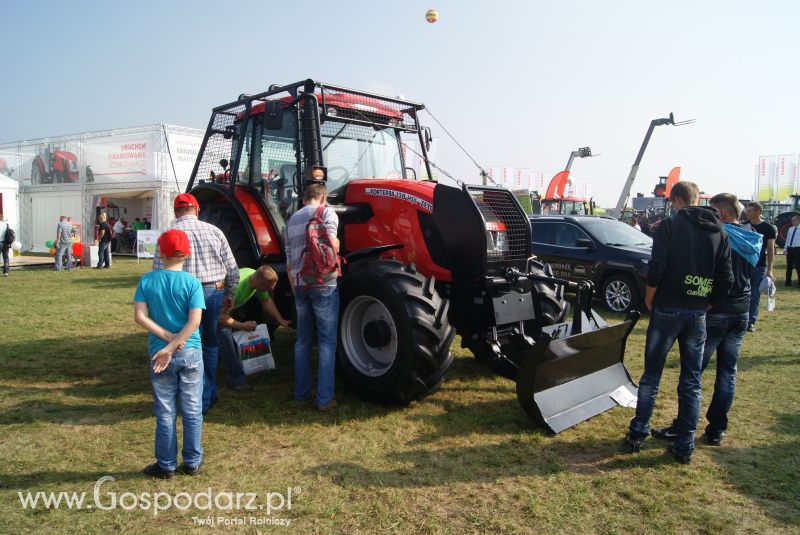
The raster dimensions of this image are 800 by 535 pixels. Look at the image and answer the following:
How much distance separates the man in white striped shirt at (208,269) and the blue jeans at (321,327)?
0.60m

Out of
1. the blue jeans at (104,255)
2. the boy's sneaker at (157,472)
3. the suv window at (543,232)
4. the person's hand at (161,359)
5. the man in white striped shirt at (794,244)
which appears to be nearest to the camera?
the person's hand at (161,359)

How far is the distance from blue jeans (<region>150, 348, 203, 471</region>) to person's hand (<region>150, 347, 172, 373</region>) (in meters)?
0.07

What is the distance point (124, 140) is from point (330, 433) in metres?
18.4

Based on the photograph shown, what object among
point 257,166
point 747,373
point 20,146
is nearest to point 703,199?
point 747,373

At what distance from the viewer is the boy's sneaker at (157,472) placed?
129 inches

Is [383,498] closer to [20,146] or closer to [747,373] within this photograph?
[747,373]

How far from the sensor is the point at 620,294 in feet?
28.8

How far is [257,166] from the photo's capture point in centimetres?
579

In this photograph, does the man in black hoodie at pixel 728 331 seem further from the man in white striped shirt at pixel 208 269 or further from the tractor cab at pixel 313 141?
the man in white striped shirt at pixel 208 269

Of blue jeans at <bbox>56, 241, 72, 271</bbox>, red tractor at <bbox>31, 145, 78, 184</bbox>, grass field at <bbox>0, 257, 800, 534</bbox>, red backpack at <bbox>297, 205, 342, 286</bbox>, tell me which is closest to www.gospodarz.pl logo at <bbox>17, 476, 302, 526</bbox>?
grass field at <bbox>0, 257, 800, 534</bbox>

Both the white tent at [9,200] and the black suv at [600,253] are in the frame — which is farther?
the white tent at [9,200]

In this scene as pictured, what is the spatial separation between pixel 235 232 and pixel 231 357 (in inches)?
63.2

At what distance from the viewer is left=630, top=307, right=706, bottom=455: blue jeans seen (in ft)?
11.8

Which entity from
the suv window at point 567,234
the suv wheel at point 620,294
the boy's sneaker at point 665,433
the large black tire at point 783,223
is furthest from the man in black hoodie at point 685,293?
the large black tire at point 783,223
